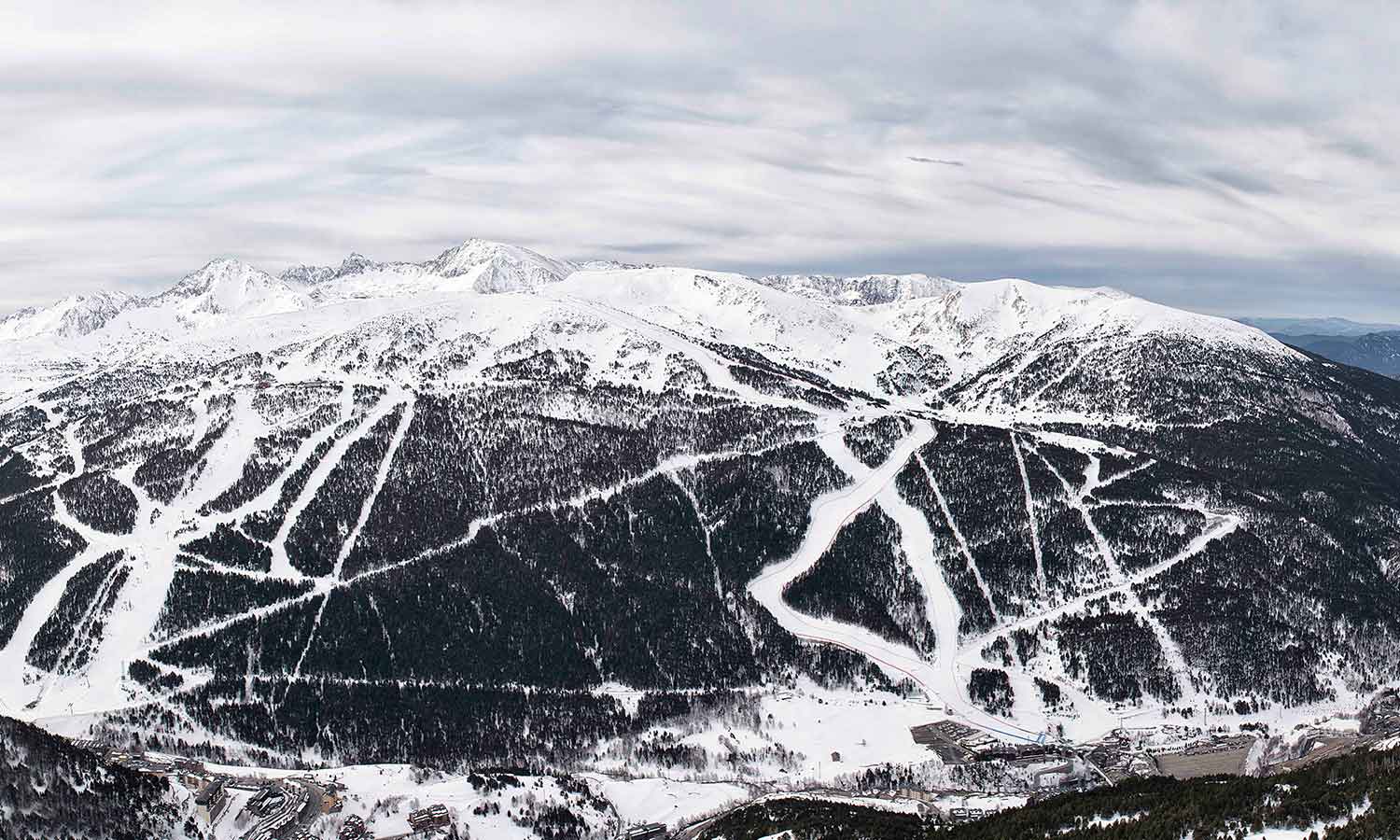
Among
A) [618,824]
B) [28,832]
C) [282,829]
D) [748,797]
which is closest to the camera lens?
[28,832]

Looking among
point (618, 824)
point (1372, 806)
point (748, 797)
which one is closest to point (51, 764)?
point (618, 824)

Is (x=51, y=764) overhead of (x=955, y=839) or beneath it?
beneath

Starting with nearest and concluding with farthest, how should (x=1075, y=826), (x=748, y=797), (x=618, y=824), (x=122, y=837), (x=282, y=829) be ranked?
(x=1075, y=826)
(x=122, y=837)
(x=282, y=829)
(x=618, y=824)
(x=748, y=797)

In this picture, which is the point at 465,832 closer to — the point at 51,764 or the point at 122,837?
the point at 122,837

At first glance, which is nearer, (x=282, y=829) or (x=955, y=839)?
(x=955, y=839)

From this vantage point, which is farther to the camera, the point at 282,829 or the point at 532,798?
the point at 532,798

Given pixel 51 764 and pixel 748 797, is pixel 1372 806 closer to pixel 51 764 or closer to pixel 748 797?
pixel 748 797

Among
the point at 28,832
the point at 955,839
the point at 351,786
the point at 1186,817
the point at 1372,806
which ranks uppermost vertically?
the point at 1372,806

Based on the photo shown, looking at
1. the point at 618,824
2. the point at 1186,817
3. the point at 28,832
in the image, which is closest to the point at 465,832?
the point at 618,824

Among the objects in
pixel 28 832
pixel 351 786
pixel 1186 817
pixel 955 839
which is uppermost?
pixel 1186 817
